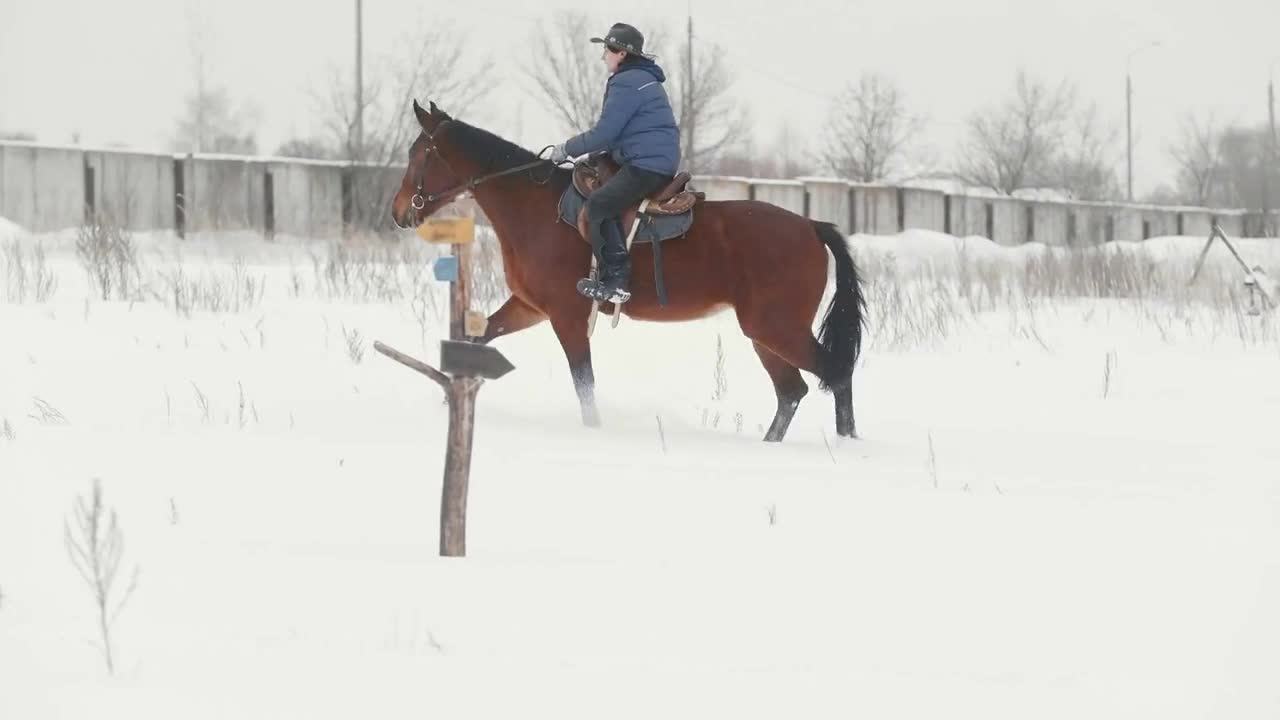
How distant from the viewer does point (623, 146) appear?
7617mm

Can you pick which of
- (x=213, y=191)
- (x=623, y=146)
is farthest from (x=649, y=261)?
(x=213, y=191)

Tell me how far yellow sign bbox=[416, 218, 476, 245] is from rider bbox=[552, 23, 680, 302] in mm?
2908

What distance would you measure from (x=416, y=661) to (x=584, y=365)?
4.42m

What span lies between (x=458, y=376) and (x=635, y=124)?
11.0ft

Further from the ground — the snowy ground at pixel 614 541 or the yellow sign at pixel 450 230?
the yellow sign at pixel 450 230

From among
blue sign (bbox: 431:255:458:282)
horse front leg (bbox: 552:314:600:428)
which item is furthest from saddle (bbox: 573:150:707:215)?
blue sign (bbox: 431:255:458:282)

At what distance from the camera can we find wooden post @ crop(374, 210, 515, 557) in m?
4.48

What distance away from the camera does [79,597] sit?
406 cm

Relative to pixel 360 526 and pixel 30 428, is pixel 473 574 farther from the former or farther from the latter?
pixel 30 428

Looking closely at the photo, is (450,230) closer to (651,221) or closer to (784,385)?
(651,221)

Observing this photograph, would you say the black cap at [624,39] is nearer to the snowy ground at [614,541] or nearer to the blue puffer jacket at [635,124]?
the blue puffer jacket at [635,124]

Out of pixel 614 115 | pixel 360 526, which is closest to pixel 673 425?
pixel 614 115

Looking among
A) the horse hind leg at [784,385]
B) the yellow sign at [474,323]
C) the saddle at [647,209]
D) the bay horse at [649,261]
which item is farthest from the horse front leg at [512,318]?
the yellow sign at [474,323]

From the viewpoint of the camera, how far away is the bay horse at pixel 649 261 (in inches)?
311
